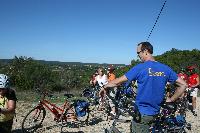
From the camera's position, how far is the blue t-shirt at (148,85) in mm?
4371

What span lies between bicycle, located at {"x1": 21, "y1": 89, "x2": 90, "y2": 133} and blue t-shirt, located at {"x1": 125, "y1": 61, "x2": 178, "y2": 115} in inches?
225

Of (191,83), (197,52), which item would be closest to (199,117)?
(191,83)

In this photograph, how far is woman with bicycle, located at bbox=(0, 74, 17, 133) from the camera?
457cm

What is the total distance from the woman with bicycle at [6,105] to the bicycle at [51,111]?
15.9ft

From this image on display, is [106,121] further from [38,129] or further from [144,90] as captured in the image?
[144,90]

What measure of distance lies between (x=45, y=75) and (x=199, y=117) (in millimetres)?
18628

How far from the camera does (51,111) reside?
9.93 m

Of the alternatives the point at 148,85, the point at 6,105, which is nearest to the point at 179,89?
the point at 148,85

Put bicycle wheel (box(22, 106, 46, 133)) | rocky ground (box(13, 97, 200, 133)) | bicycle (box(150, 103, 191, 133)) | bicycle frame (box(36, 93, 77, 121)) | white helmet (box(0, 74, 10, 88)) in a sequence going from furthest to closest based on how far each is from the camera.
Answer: bicycle frame (box(36, 93, 77, 121))
rocky ground (box(13, 97, 200, 133))
bicycle wheel (box(22, 106, 46, 133))
bicycle (box(150, 103, 191, 133))
white helmet (box(0, 74, 10, 88))

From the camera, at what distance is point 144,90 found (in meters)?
4.39

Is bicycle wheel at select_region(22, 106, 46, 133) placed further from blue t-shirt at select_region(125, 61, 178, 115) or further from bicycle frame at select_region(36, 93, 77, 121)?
blue t-shirt at select_region(125, 61, 178, 115)

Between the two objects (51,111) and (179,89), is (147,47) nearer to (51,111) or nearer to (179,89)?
(179,89)

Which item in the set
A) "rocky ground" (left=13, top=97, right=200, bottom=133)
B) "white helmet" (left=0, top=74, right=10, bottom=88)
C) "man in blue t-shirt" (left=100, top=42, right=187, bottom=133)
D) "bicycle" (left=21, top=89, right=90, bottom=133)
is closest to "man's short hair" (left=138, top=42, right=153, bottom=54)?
"man in blue t-shirt" (left=100, top=42, right=187, bottom=133)

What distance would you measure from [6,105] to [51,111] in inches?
204
